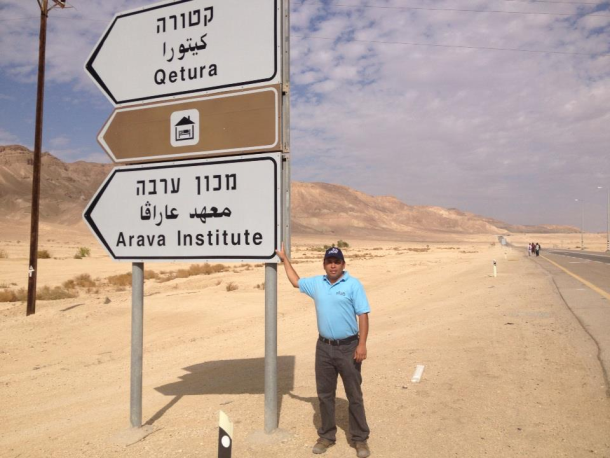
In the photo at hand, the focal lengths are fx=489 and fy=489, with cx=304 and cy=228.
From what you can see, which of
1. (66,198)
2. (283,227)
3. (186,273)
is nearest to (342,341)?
(283,227)

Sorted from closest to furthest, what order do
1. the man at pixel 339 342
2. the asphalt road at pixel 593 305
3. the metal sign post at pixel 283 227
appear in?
the man at pixel 339 342 → the metal sign post at pixel 283 227 → the asphalt road at pixel 593 305

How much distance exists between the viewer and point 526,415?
489 centimetres

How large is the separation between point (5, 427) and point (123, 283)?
18447 millimetres

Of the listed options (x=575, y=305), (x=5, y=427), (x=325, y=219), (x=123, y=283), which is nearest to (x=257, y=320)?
(x=5, y=427)

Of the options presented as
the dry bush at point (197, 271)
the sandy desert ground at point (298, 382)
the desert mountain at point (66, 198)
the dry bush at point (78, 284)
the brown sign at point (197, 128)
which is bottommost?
the sandy desert ground at point (298, 382)

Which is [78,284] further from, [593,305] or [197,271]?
[593,305]

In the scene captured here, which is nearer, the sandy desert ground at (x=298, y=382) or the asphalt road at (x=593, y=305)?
the sandy desert ground at (x=298, y=382)

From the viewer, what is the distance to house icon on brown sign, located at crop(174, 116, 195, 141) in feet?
14.7

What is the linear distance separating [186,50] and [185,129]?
776mm

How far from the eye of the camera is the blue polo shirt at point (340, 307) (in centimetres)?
393

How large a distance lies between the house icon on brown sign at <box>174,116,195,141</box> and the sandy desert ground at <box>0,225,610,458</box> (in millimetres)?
2751

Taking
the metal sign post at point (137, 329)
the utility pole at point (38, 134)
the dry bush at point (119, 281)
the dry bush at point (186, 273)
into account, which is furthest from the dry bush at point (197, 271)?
the metal sign post at point (137, 329)

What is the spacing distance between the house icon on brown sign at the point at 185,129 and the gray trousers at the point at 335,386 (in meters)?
2.22

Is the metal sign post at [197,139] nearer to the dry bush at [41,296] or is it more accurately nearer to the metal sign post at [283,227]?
the metal sign post at [283,227]
